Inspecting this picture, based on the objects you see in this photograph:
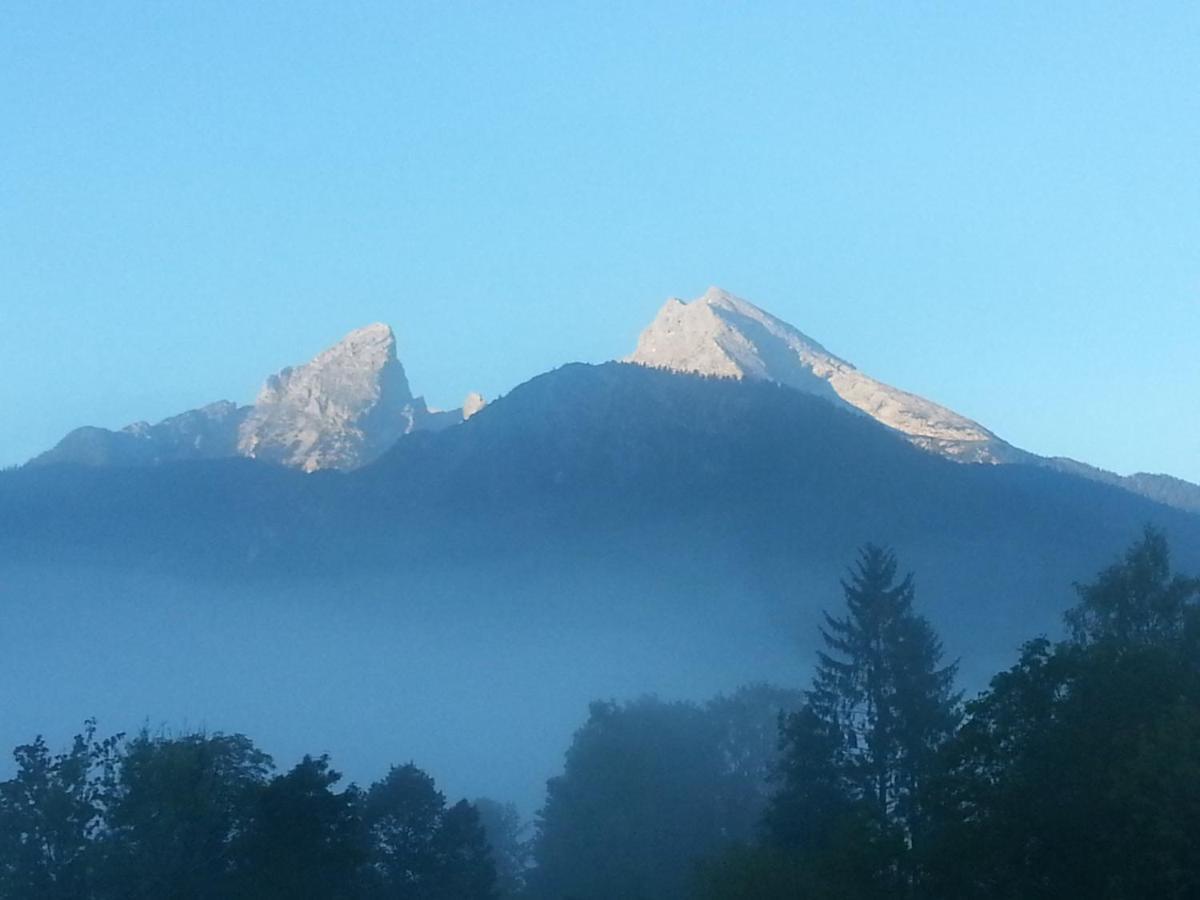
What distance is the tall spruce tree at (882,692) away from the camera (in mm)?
60969

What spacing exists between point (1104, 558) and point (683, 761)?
110 meters

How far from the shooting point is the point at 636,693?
172625mm

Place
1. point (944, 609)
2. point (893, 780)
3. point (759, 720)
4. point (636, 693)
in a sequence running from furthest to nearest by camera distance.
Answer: point (944, 609) < point (636, 693) < point (759, 720) < point (893, 780)

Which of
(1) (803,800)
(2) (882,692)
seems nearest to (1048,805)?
(1) (803,800)

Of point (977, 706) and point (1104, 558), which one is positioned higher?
point (1104, 558)

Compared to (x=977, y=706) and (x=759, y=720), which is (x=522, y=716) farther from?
(x=977, y=706)

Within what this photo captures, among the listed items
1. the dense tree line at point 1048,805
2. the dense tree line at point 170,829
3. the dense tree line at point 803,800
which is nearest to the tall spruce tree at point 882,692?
the dense tree line at point 803,800

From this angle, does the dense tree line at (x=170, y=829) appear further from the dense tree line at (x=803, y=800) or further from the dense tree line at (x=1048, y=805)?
the dense tree line at (x=1048, y=805)

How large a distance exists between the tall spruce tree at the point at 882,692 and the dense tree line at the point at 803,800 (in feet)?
0.37

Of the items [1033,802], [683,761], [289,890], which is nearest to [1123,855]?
[1033,802]

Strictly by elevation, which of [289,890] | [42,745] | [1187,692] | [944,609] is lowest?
[289,890]

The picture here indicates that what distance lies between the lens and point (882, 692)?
65938mm

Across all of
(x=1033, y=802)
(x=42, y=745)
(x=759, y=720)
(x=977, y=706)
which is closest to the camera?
(x=1033, y=802)

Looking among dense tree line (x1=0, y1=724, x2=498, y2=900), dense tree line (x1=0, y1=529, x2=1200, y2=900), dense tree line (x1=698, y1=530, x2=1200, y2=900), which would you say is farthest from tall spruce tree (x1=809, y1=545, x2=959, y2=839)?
dense tree line (x1=0, y1=724, x2=498, y2=900)
